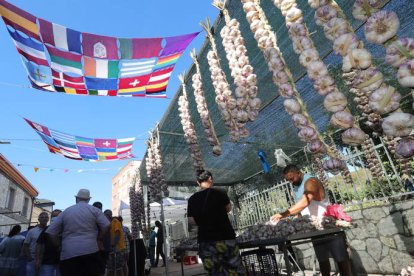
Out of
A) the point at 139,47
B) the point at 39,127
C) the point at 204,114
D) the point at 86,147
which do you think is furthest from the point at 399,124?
the point at 86,147

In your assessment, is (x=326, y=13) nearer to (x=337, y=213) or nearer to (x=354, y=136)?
(x=354, y=136)

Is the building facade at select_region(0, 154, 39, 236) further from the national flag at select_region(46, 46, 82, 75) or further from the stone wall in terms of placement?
the stone wall

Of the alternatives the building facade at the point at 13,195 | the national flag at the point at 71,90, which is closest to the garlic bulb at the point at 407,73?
the national flag at the point at 71,90

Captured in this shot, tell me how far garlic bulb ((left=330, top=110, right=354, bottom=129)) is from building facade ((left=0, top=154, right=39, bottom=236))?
15.1m

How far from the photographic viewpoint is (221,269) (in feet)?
11.0

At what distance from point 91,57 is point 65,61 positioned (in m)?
0.65

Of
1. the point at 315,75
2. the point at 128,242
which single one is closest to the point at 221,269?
the point at 315,75

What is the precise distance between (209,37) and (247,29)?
0.93 metres

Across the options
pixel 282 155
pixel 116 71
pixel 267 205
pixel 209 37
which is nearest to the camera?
pixel 209 37

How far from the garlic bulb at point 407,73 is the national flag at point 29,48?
22.0ft

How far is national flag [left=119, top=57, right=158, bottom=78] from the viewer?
261 inches

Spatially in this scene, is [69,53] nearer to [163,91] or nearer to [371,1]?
[163,91]

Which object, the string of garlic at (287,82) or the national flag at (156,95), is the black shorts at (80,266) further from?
the national flag at (156,95)

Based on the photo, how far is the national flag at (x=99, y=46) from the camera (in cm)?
576
